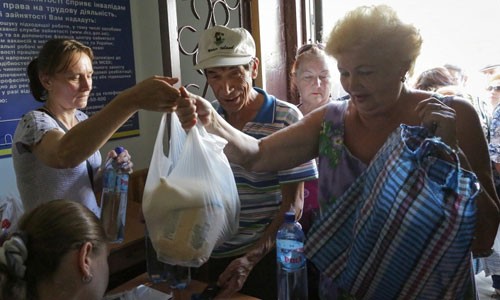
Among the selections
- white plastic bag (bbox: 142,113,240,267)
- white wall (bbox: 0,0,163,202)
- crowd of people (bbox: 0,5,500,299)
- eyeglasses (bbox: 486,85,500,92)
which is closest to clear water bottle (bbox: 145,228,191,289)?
crowd of people (bbox: 0,5,500,299)

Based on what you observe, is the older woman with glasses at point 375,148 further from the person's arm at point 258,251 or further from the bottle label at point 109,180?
the bottle label at point 109,180

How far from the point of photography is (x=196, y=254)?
3.18 ft

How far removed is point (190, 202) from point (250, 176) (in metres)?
0.44

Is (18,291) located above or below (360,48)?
below

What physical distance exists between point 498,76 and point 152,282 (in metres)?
2.87

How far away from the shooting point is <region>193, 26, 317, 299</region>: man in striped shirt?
136 cm

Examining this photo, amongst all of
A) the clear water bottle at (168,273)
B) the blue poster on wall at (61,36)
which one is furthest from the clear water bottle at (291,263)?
the blue poster on wall at (61,36)

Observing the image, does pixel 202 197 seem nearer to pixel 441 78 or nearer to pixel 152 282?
pixel 152 282

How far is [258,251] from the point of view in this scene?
1280 mm

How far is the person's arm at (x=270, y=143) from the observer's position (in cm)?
117

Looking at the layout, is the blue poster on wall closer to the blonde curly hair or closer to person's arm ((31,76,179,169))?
person's arm ((31,76,179,169))

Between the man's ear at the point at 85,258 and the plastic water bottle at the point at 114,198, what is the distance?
0.46m

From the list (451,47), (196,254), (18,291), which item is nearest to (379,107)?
(196,254)

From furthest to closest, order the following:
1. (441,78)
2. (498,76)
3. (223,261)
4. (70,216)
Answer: (498,76), (441,78), (223,261), (70,216)
